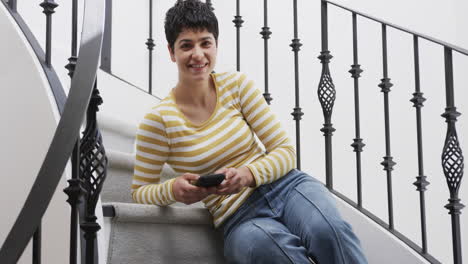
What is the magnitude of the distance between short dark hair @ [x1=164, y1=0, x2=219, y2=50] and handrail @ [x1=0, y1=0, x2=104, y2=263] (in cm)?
39

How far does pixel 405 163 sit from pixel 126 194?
207 cm

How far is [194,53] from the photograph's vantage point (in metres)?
1.81

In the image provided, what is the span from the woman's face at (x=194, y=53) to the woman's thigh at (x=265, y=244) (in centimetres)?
46

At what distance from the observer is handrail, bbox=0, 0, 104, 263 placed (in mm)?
1196

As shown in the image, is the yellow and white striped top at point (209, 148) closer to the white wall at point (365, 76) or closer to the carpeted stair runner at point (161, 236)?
the carpeted stair runner at point (161, 236)

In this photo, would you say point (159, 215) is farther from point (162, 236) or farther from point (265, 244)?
point (265, 244)

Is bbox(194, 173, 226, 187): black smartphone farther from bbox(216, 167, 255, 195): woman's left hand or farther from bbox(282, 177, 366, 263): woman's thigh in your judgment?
bbox(282, 177, 366, 263): woman's thigh

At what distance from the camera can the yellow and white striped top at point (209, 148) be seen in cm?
180

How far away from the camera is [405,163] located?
3725 mm

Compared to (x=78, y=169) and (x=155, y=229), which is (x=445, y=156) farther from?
(x=78, y=169)

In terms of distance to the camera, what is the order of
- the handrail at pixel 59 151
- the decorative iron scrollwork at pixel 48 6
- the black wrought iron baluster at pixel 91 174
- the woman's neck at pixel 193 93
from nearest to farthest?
the handrail at pixel 59 151 < the black wrought iron baluster at pixel 91 174 < the woman's neck at pixel 193 93 < the decorative iron scrollwork at pixel 48 6

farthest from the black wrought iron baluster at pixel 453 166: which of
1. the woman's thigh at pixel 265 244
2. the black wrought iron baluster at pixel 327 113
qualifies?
the woman's thigh at pixel 265 244

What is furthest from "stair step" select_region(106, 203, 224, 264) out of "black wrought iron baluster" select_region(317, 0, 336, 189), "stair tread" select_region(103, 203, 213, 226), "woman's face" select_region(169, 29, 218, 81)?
"black wrought iron baluster" select_region(317, 0, 336, 189)

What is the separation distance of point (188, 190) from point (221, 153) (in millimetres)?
192
